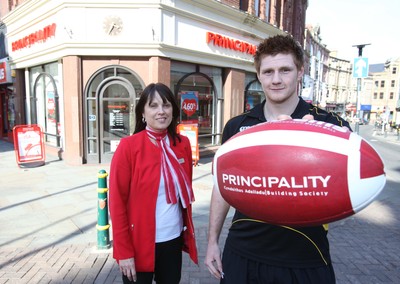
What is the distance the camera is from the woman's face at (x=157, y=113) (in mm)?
2203

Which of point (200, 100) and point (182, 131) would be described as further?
A: point (200, 100)

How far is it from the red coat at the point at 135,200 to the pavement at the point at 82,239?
56.9 inches

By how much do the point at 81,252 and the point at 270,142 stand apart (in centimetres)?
340

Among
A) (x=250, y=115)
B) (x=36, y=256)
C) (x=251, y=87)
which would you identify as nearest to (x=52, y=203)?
(x=36, y=256)

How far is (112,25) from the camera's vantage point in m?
8.80

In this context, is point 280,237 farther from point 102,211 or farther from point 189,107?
point 189,107

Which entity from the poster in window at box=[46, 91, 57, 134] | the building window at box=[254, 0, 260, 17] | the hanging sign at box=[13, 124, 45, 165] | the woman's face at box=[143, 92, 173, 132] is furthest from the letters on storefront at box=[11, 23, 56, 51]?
the woman's face at box=[143, 92, 173, 132]

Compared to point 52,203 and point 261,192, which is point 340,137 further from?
point 52,203

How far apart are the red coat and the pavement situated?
145 centimetres

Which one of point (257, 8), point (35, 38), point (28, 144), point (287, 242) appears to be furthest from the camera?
point (257, 8)

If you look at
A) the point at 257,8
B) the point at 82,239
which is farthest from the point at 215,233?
the point at 257,8

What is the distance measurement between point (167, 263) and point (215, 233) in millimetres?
570

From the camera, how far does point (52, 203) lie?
5836mm

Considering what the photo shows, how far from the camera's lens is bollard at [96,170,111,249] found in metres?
3.64
